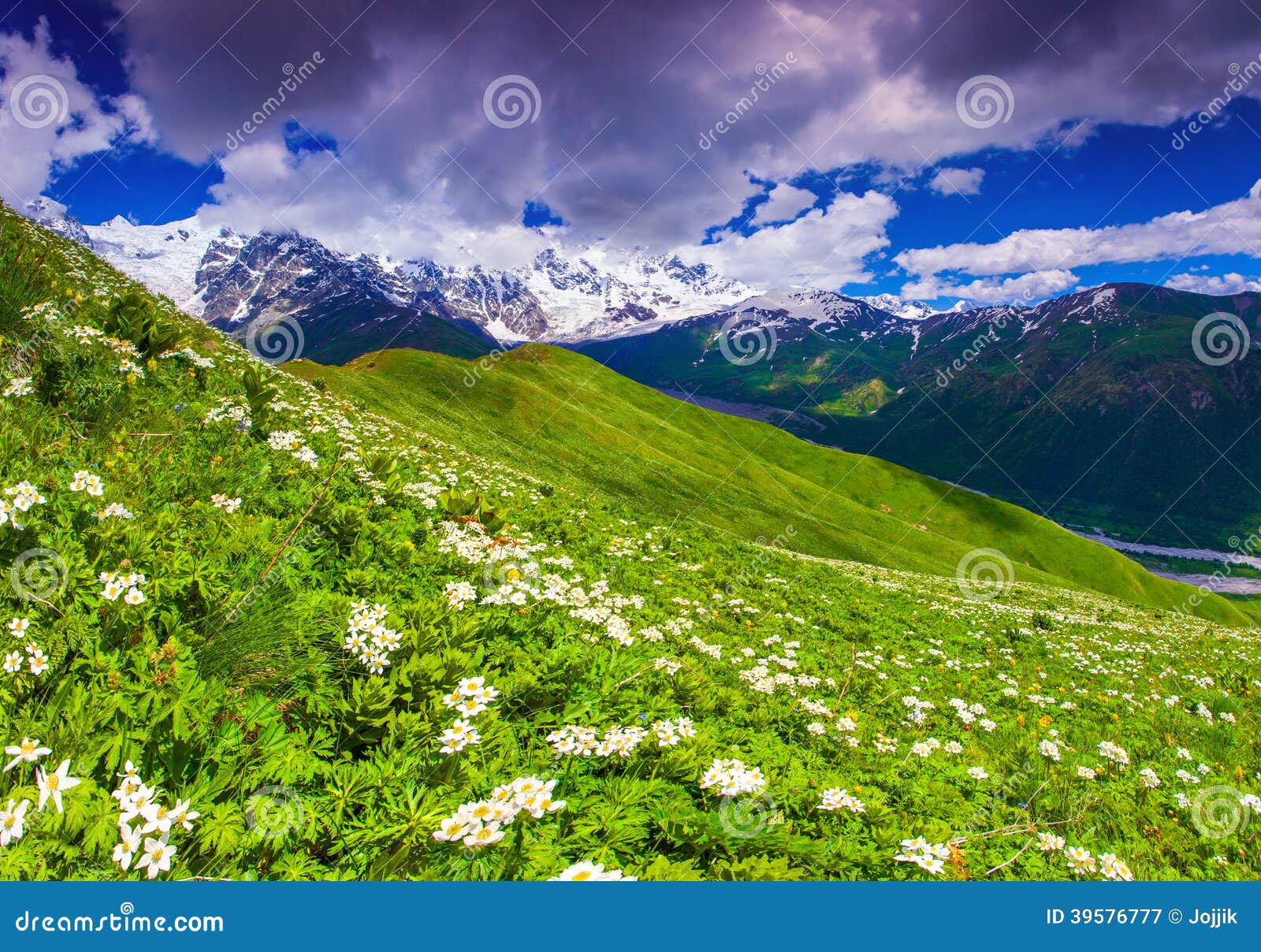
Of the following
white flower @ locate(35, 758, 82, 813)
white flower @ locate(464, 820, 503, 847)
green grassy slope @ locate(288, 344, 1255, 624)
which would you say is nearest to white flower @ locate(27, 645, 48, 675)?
white flower @ locate(35, 758, 82, 813)

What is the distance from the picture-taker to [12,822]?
8.14 feet

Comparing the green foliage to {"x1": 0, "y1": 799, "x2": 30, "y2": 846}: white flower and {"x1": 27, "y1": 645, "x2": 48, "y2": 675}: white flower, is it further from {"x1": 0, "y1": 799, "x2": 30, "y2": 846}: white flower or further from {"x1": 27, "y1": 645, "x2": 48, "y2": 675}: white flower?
{"x1": 0, "y1": 799, "x2": 30, "y2": 846}: white flower

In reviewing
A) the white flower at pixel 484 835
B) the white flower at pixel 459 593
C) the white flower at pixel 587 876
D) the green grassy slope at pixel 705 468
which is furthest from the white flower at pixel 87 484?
the green grassy slope at pixel 705 468

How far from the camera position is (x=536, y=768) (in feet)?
13.4

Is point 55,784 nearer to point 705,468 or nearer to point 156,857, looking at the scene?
point 156,857

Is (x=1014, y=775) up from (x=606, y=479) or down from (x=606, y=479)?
down

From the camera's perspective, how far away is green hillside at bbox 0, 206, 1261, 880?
10.3ft

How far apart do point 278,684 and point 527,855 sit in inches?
99.0

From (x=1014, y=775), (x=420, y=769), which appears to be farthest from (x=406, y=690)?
(x=1014, y=775)

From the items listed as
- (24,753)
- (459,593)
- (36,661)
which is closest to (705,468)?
(459,593)

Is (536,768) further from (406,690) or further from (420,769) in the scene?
(406,690)

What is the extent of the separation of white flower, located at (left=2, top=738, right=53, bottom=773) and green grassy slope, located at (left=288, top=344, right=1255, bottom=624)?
2299cm

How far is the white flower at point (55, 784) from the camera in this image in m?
2.54

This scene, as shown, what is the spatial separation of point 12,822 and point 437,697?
7.00 feet
